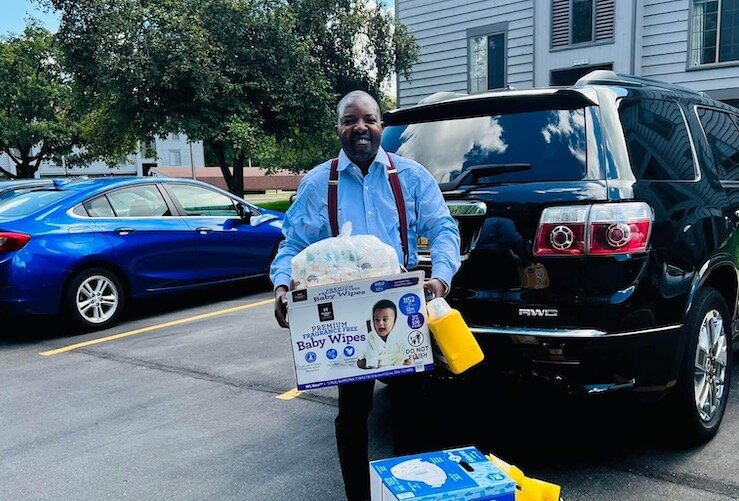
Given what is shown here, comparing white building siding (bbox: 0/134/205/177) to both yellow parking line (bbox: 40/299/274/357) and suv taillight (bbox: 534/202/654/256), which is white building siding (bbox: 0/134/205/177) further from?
suv taillight (bbox: 534/202/654/256)

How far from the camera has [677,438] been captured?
3.24 meters

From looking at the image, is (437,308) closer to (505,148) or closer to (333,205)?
(333,205)

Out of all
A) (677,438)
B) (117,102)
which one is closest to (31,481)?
(677,438)

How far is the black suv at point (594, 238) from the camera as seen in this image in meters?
2.74

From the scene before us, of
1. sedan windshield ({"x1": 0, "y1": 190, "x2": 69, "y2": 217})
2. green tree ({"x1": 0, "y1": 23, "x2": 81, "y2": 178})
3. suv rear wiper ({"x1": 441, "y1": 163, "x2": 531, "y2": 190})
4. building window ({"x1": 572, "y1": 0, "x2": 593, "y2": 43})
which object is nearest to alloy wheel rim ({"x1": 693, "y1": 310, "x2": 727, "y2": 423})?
suv rear wiper ({"x1": 441, "y1": 163, "x2": 531, "y2": 190})

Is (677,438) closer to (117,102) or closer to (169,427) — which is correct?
(169,427)

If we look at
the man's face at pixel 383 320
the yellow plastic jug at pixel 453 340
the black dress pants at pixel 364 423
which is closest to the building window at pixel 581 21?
the black dress pants at pixel 364 423

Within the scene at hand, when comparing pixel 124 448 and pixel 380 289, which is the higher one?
pixel 380 289

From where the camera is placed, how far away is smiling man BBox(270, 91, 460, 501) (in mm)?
2404

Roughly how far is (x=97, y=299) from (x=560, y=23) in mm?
10995

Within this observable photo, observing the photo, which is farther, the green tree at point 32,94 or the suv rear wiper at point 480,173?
the green tree at point 32,94

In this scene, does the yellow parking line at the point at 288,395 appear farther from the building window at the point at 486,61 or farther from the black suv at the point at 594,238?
the building window at the point at 486,61

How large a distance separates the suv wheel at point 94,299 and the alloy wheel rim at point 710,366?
18.0 ft

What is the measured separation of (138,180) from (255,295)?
6.62ft
